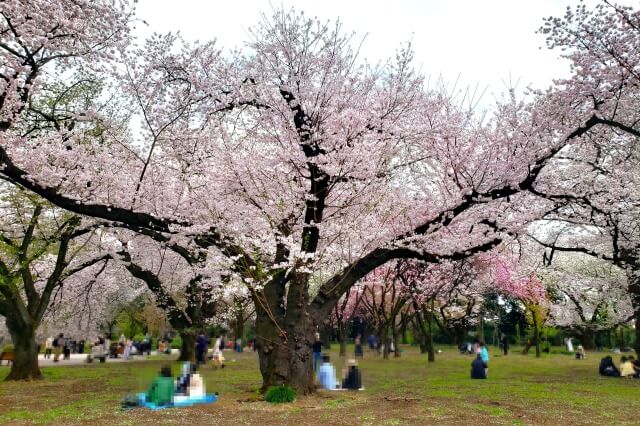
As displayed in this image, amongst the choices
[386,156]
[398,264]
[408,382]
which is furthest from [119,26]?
[398,264]

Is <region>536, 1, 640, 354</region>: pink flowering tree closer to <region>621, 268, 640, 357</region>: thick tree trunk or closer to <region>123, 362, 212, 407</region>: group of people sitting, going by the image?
<region>621, 268, 640, 357</region>: thick tree trunk

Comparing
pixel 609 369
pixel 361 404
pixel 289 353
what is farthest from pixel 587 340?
pixel 289 353

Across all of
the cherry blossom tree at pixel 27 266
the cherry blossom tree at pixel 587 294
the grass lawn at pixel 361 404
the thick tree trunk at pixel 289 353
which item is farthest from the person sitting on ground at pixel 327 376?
the cherry blossom tree at pixel 587 294

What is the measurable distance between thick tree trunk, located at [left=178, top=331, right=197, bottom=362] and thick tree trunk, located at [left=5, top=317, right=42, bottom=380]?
19.9ft

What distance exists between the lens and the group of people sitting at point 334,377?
1261cm

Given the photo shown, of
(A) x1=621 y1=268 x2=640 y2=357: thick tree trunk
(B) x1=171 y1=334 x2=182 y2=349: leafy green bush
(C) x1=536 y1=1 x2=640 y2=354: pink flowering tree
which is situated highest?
(C) x1=536 y1=1 x2=640 y2=354: pink flowering tree

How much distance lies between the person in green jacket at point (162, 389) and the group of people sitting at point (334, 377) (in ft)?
13.0

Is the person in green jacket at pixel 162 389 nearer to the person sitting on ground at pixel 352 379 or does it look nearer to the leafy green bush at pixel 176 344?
the person sitting on ground at pixel 352 379

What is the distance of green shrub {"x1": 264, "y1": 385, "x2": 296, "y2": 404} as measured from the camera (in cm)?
1077

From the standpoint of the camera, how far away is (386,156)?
1259cm

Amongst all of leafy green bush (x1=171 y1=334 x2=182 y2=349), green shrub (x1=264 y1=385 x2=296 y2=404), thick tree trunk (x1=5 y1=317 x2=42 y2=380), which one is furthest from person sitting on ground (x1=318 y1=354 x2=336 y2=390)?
leafy green bush (x1=171 y1=334 x2=182 y2=349)

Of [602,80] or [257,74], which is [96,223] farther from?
[602,80]

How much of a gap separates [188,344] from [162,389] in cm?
A: 1228

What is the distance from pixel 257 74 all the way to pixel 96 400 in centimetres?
810
